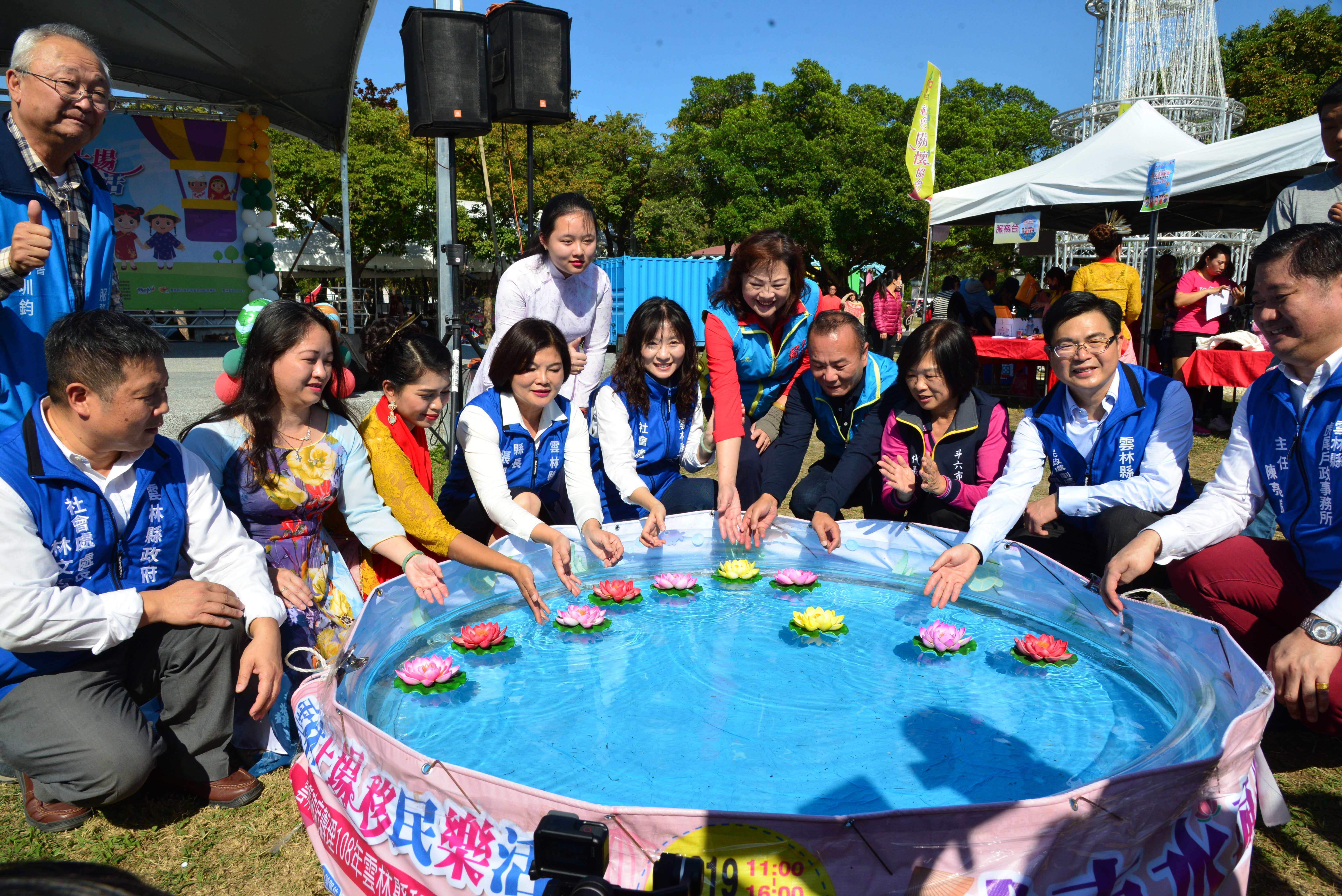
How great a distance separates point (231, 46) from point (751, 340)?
8.03 metres

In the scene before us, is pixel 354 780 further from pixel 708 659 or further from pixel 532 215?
pixel 532 215

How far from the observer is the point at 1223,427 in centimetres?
730

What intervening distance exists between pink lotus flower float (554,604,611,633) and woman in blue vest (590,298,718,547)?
24.2 inches

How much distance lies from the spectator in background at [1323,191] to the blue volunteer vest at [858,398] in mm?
1707

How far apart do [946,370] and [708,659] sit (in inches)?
61.0

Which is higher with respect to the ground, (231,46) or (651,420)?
(231,46)

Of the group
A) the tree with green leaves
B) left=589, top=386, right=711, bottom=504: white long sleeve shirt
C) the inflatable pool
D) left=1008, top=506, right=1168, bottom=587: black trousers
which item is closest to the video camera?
the inflatable pool

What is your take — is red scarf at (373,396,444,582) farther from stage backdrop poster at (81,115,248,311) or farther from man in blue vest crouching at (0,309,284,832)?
stage backdrop poster at (81,115,248,311)

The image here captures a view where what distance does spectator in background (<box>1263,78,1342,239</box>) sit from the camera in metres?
3.57

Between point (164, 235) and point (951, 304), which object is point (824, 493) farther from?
point (164, 235)

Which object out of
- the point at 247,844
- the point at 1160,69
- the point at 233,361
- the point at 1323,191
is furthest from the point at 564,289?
the point at 1160,69

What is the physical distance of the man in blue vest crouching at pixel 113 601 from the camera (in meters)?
1.99

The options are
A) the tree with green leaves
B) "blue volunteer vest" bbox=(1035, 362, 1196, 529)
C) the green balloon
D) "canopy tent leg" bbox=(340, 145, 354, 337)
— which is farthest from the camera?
the tree with green leaves

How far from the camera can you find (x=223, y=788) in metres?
2.26
